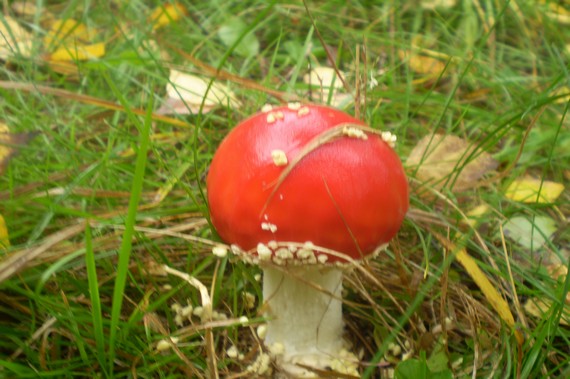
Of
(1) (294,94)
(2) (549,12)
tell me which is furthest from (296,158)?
(2) (549,12)

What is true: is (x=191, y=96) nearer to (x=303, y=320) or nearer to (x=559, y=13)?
(x=303, y=320)

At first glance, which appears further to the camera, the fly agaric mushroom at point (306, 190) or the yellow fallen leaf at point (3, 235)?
the yellow fallen leaf at point (3, 235)

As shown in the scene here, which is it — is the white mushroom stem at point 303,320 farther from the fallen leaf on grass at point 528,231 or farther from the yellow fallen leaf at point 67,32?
the yellow fallen leaf at point 67,32

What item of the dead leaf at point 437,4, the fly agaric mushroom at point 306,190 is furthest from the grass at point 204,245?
the dead leaf at point 437,4

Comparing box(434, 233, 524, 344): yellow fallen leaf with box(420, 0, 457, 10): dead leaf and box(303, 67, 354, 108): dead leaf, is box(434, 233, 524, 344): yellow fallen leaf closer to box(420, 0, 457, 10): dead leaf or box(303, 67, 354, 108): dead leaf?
box(303, 67, 354, 108): dead leaf

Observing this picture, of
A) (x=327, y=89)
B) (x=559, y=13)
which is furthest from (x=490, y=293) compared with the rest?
(x=559, y=13)

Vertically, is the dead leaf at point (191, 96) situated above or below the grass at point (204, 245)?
above

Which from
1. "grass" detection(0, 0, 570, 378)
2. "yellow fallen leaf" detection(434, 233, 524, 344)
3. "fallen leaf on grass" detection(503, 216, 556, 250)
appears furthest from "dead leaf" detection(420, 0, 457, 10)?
"yellow fallen leaf" detection(434, 233, 524, 344)
